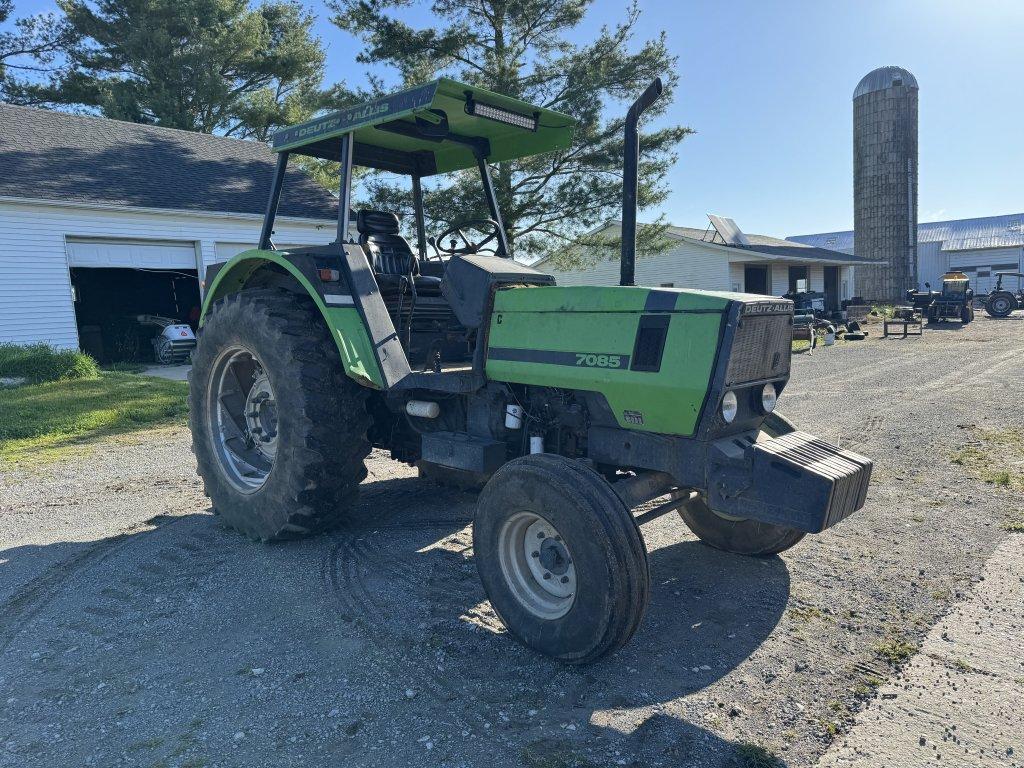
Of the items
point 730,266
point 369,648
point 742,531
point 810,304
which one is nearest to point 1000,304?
point 730,266

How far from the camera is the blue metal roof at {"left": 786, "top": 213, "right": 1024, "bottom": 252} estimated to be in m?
48.9

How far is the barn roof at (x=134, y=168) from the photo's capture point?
14.8 meters

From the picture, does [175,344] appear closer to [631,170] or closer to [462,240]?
[462,240]

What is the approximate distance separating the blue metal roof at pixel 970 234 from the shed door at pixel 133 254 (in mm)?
46524

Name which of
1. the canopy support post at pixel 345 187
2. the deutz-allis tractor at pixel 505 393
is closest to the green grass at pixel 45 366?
the deutz-allis tractor at pixel 505 393

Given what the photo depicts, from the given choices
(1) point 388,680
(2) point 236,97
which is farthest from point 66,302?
(1) point 388,680

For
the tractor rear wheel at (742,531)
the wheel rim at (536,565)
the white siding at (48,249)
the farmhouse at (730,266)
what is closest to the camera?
the wheel rim at (536,565)

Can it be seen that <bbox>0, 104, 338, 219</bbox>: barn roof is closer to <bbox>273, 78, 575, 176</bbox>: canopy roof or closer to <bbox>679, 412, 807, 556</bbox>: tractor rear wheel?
<bbox>273, 78, 575, 176</bbox>: canopy roof

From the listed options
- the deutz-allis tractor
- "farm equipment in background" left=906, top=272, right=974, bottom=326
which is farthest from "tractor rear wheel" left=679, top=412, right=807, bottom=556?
"farm equipment in background" left=906, top=272, right=974, bottom=326

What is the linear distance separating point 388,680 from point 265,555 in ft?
5.50

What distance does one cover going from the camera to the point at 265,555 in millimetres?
4297

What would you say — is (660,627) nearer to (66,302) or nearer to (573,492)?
(573,492)

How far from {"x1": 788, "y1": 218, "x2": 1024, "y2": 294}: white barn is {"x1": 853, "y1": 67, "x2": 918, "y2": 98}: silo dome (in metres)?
14.7

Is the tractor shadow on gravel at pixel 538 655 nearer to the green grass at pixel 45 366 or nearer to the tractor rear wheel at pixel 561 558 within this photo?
the tractor rear wheel at pixel 561 558
